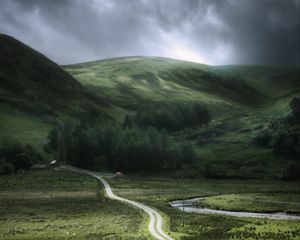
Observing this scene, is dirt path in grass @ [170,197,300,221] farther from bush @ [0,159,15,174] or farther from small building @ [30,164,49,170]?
small building @ [30,164,49,170]

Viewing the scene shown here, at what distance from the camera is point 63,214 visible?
242 feet

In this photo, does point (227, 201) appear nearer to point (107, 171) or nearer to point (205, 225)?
point (205, 225)

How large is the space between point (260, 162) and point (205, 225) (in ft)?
450

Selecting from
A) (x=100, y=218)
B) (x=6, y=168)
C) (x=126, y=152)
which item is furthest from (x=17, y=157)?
(x=100, y=218)

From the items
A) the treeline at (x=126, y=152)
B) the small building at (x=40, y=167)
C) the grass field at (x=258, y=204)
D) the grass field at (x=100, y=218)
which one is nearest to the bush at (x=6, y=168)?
the small building at (x=40, y=167)

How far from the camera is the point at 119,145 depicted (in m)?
191

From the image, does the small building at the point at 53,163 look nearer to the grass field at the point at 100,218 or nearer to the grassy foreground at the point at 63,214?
the grassy foreground at the point at 63,214

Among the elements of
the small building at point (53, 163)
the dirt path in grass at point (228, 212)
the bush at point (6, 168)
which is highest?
the small building at point (53, 163)

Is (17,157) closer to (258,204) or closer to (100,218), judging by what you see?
(100,218)

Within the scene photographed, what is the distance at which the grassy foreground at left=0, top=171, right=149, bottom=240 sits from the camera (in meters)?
54.9

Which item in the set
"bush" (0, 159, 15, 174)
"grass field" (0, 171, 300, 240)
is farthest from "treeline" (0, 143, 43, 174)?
"grass field" (0, 171, 300, 240)

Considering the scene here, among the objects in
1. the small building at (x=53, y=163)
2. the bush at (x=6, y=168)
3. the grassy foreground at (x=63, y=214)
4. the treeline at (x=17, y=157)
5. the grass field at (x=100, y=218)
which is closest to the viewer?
the grass field at (x=100, y=218)

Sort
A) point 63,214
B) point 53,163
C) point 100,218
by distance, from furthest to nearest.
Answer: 1. point 53,163
2. point 63,214
3. point 100,218

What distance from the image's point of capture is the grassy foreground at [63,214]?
54.9 meters
